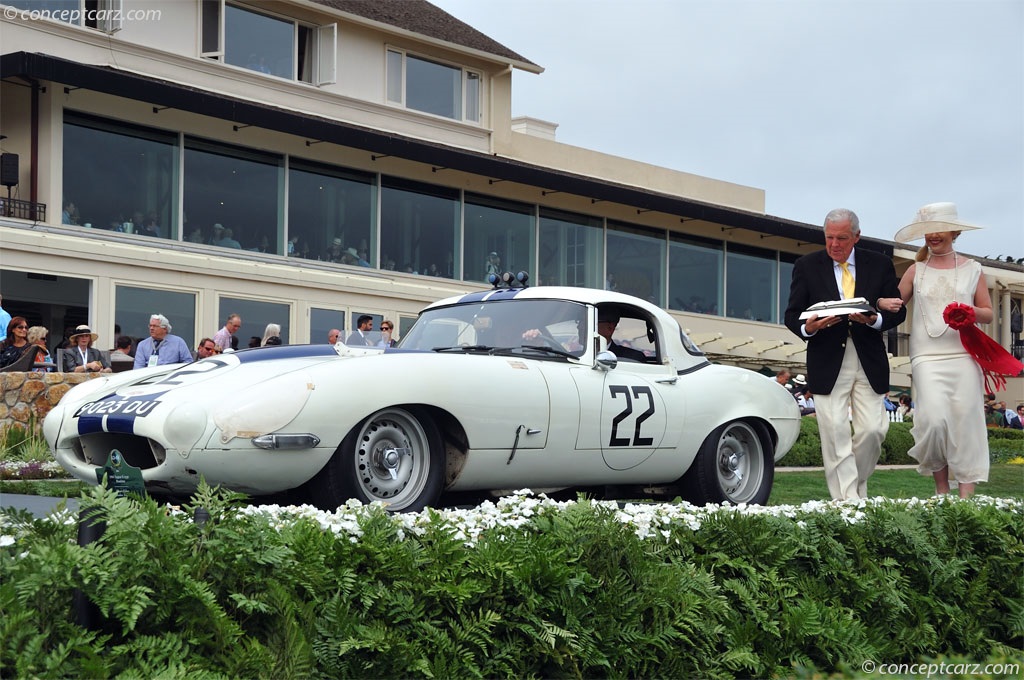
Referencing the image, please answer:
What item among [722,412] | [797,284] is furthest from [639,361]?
[797,284]

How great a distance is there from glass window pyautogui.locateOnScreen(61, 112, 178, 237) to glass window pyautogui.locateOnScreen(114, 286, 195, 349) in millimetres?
1310

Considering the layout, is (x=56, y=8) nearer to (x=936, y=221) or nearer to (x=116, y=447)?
(x=116, y=447)

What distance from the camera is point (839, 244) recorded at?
26.7ft

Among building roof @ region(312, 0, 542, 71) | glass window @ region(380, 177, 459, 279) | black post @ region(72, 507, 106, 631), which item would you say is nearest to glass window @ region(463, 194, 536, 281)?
glass window @ region(380, 177, 459, 279)

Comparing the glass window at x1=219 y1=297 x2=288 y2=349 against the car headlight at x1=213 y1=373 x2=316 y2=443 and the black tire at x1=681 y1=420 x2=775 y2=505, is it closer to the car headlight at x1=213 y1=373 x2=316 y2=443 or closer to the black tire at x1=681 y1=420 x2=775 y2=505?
the black tire at x1=681 y1=420 x2=775 y2=505

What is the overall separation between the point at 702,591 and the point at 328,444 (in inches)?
90.6

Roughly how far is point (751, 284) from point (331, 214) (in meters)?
14.2

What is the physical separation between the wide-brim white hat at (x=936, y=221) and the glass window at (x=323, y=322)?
14628 millimetres

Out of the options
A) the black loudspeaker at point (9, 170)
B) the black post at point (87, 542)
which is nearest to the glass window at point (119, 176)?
the black loudspeaker at point (9, 170)

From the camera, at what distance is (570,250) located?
92.7ft

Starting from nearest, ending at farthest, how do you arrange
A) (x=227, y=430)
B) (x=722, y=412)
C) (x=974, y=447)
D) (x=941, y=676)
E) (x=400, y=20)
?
(x=941, y=676) → (x=227, y=430) → (x=974, y=447) → (x=722, y=412) → (x=400, y=20)

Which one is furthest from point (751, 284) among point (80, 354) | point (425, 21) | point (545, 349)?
point (545, 349)

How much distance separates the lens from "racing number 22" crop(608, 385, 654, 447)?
25.4 feet

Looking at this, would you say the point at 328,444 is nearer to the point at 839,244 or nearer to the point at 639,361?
the point at 639,361
